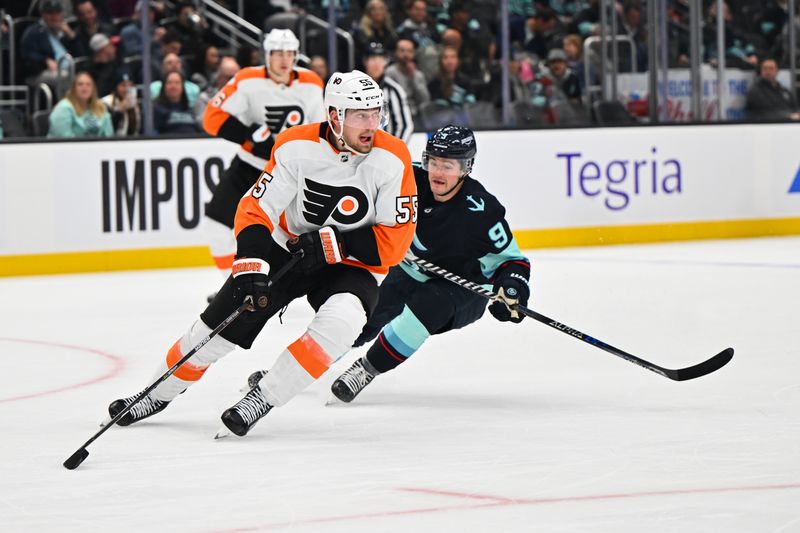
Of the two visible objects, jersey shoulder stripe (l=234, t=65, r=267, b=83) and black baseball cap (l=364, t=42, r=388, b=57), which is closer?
jersey shoulder stripe (l=234, t=65, r=267, b=83)

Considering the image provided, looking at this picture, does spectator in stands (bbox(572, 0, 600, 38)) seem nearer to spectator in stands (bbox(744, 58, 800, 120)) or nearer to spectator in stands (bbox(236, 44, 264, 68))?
spectator in stands (bbox(744, 58, 800, 120))

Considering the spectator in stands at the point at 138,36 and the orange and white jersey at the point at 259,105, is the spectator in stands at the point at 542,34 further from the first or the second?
the orange and white jersey at the point at 259,105

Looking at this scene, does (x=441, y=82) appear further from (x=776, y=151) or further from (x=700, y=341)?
(x=700, y=341)

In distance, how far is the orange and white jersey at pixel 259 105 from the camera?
6.61m

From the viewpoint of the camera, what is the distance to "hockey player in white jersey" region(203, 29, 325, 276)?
654 centimetres

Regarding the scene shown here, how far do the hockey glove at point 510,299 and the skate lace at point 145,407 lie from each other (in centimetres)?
98

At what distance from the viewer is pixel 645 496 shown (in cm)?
305

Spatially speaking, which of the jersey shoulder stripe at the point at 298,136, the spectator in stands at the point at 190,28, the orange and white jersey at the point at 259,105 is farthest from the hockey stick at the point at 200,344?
the spectator in stands at the point at 190,28

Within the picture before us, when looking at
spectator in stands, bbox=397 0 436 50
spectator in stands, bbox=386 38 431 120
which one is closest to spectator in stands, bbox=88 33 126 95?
spectator in stands, bbox=386 38 431 120

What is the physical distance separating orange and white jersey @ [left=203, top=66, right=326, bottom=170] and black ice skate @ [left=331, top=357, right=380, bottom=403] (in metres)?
2.47

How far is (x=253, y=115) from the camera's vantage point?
6.66 meters

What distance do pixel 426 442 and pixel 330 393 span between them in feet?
2.49

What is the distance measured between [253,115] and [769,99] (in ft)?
15.8

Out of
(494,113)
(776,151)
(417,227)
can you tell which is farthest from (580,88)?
(417,227)
